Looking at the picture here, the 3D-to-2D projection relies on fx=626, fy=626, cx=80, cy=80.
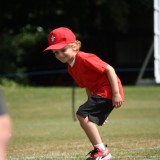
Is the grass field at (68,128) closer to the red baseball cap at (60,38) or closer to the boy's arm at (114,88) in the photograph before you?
the boy's arm at (114,88)

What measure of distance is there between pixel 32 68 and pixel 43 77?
11.4 feet

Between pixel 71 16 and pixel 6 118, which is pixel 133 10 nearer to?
pixel 71 16

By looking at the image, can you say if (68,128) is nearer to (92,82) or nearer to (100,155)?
(92,82)

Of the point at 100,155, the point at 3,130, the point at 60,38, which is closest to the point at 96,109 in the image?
the point at 100,155

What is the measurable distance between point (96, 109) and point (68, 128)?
257 inches

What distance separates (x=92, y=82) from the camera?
771 cm

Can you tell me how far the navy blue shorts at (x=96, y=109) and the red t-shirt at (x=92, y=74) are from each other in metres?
0.07

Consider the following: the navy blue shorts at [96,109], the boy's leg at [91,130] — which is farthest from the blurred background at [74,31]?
the boy's leg at [91,130]

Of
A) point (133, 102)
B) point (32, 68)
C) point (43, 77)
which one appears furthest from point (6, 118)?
point (32, 68)

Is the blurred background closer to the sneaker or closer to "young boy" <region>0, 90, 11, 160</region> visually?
the sneaker

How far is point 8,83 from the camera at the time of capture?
28.8 meters

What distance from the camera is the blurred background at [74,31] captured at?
33.9 m

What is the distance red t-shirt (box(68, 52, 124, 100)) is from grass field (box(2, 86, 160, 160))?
2.98 feet

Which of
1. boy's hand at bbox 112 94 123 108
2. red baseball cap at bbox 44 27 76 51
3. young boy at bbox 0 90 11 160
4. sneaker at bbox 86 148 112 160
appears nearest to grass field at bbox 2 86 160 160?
sneaker at bbox 86 148 112 160
